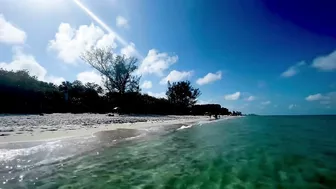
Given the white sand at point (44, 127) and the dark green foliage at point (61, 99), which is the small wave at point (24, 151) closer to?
the white sand at point (44, 127)

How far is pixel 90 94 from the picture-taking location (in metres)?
35.6

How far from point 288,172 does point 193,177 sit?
2481 millimetres

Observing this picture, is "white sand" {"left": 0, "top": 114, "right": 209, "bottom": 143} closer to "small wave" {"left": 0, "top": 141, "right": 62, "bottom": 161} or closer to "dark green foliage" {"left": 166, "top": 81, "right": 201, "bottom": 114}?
"small wave" {"left": 0, "top": 141, "right": 62, "bottom": 161}

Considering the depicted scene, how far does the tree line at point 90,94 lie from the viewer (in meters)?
23.1

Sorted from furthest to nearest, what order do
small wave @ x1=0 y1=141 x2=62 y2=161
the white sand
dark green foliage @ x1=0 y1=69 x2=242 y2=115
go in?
dark green foliage @ x1=0 y1=69 x2=242 y2=115 < the white sand < small wave @ x1=0 y1=141 x2=62 y2=161

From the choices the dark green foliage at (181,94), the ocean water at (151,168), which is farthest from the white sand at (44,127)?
the dark green foliage at (181,94)

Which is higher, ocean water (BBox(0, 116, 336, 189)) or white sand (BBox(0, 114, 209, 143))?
white sand (BBox(0, 114, 209, 143))

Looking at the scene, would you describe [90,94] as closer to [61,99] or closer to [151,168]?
[61,99]

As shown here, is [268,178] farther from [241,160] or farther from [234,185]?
[241,160]

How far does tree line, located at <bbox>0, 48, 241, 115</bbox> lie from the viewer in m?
→ 23.1

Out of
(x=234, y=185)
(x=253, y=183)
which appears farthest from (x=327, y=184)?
(x=234, y=185)

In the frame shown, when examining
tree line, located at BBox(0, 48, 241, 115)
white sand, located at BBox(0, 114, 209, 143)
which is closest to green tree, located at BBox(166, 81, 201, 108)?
tree line, located at BBox(0, 48, 241, 115)

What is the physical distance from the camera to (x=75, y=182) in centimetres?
450

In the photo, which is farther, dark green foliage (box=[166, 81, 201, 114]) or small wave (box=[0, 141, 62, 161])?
dark green foliage (box=[166, 81, 201, 114])
